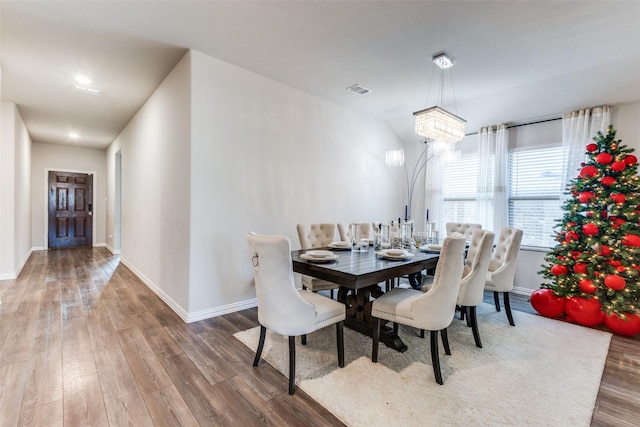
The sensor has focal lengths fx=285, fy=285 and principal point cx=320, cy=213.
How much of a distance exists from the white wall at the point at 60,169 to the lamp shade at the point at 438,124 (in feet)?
29.3

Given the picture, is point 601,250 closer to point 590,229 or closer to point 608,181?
point 590,229

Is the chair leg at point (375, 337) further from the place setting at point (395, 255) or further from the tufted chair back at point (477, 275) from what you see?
the tufted chair back at point (477, 275)

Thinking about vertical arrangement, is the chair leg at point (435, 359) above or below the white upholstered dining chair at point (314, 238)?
below

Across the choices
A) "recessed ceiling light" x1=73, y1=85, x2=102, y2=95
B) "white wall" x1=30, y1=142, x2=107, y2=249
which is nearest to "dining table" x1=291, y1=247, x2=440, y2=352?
"recessed ceiling light" x1=73, y1=85, x2=102, y2=95

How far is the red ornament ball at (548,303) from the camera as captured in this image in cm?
320

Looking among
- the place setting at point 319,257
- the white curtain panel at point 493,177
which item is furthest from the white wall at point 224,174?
the white curtain panel at point 493,177

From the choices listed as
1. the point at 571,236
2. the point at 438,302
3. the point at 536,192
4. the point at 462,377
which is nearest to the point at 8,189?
the point at 438,302

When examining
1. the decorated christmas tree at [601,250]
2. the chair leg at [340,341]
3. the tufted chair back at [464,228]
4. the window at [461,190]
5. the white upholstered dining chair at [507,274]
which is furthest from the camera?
the window at [461,190]

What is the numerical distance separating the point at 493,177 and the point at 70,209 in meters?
10.3

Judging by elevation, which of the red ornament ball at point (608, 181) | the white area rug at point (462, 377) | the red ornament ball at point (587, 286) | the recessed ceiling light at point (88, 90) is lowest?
the white area rug at point (462, 377)

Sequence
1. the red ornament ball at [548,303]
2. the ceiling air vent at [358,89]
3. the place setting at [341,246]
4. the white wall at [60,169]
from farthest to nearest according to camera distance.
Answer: the white wall at [60,169] → the ceiling air vent at [358,89] → the red ornament ball at [548,303] → the place setting at [341,246]

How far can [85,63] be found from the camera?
3346 mm

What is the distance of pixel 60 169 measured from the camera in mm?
7668

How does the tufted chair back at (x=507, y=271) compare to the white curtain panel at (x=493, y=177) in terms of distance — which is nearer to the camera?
the tufted chair back at (x=507, y=271)
